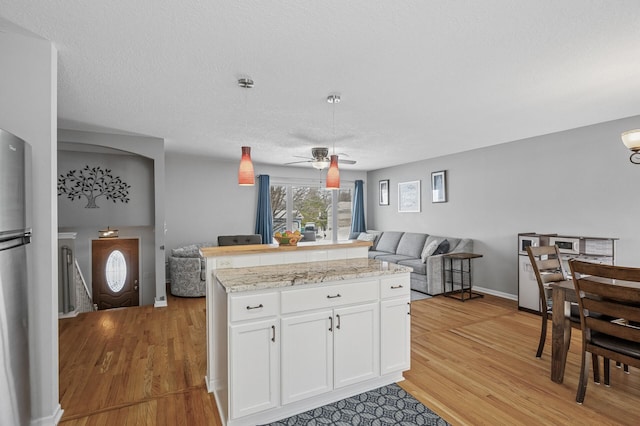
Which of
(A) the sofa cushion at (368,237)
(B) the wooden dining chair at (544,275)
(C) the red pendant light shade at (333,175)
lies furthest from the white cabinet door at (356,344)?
(A) the sofa cushion at (368,237)

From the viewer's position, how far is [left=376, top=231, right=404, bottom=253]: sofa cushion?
7.02 meters

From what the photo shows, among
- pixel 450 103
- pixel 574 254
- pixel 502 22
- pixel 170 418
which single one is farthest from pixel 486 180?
pixel 170 418

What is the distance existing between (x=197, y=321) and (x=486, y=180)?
5.03 metres

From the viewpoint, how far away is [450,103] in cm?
320

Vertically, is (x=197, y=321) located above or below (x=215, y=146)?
below

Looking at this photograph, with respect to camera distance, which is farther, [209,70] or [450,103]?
[450,103]

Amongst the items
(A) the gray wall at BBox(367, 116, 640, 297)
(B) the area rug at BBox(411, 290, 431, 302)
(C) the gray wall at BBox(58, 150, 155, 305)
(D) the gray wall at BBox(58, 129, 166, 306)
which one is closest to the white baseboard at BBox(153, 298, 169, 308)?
(D) the gray wall at BBox(58, 129, 166, 306)

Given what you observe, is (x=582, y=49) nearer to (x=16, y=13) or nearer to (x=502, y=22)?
(x=502, y=22)

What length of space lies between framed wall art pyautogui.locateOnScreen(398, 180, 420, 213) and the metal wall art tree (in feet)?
17.6

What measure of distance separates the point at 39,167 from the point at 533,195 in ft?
18.8

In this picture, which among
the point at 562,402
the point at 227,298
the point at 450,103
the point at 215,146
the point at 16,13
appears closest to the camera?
the point at 16,13

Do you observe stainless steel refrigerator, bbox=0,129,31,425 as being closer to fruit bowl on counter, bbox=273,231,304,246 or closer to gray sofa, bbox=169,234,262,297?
fruit bowl on counter, bbox=273,231,304,246

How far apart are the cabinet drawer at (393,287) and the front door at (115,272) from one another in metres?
4.88

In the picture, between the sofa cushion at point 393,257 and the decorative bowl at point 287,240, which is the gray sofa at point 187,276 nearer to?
the decorative bowl at point 287,240
